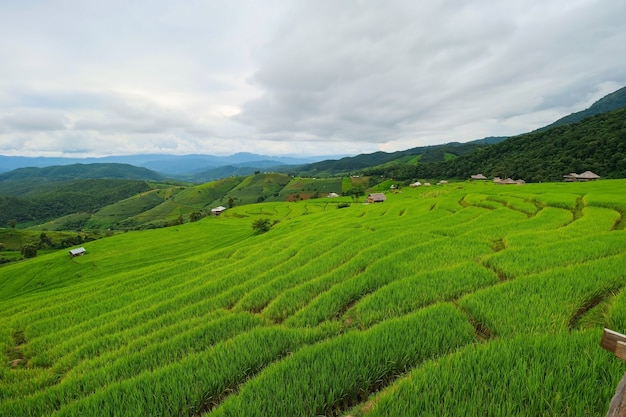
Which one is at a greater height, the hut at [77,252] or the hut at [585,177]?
the hut at [585,177]

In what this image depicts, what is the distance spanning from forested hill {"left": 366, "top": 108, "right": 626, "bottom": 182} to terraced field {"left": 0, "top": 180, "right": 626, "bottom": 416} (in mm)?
94791

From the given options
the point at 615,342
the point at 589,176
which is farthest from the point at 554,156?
the point at 615,342

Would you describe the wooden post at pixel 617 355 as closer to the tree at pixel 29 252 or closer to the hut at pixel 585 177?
the hut at pixel 585 177

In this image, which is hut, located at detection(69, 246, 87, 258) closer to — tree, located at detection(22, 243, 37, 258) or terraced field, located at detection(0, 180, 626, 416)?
tree, located at detection(22, 243, 37, 258)

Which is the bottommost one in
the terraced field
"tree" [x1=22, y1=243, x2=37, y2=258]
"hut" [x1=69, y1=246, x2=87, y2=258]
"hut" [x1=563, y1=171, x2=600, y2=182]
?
"tree" [x1=22, y1=243, x2=37, y2=258]

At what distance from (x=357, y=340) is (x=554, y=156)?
127m

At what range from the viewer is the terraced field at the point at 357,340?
12.2 ft

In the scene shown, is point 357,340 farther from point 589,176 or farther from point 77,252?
point 589,176

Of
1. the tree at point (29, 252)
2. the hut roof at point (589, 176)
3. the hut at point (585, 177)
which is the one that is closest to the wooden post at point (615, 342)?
the hut at point (585, 177)

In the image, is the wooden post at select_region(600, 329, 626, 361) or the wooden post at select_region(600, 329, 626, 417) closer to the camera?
the wooden post at select_region(600, 329, 626, 417)

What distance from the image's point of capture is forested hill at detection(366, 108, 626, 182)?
79250 mm

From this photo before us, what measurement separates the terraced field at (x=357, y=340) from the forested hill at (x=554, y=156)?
9479 centimetres

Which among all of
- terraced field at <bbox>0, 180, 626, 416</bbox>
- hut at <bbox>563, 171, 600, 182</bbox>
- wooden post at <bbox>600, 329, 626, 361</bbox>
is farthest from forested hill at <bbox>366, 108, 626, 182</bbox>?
wooden post at <bbox>600, 329, 626, 361</bbox>

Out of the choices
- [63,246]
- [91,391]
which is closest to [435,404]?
[91,391]
